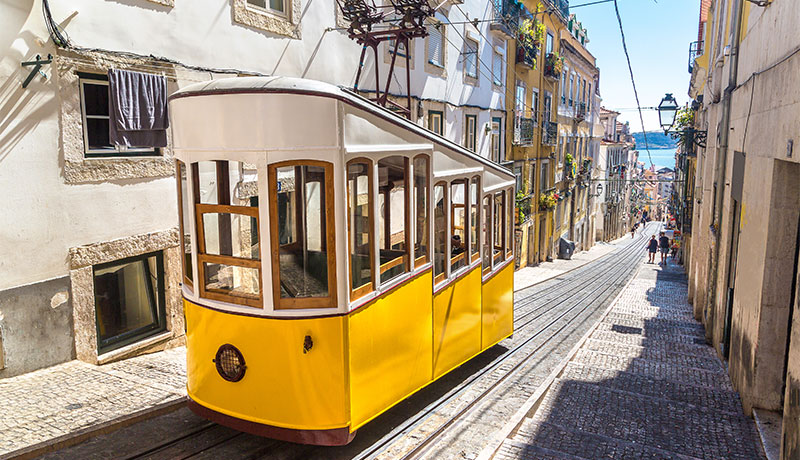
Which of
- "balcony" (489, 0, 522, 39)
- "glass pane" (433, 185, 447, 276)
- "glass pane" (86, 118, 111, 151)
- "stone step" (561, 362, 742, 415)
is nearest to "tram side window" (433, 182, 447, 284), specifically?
"glass pane" (433, 185, 447, 276)

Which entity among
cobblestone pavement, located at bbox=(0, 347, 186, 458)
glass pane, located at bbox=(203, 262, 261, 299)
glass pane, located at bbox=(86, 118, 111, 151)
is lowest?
cobblestone pavement, located at bbox=(0, 347, 186, 458)

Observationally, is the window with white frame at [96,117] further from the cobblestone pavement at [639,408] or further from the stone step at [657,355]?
the stone step at [657,355]

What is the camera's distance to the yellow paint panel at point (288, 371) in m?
4.91

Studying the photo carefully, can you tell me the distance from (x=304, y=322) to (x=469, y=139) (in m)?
16.3

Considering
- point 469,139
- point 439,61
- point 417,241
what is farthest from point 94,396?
point 469,139

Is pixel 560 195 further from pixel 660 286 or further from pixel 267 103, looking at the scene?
pixel 267 103

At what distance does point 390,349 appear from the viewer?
5.71m

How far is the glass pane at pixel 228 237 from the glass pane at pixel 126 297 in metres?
3.88

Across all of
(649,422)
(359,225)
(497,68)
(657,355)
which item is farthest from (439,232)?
(497,68)

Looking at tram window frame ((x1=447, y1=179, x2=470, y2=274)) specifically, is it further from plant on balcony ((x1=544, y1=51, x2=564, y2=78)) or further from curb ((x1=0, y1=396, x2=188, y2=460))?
plant on balcony ((x1=544, y1=51, x2=564, y2=78))

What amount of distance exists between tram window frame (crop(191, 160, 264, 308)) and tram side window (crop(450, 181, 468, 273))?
277 centimetres

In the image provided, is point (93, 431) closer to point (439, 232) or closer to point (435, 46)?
point (439, 232)

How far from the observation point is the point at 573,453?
5.68 metres

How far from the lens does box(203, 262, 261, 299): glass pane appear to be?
5020 mm
